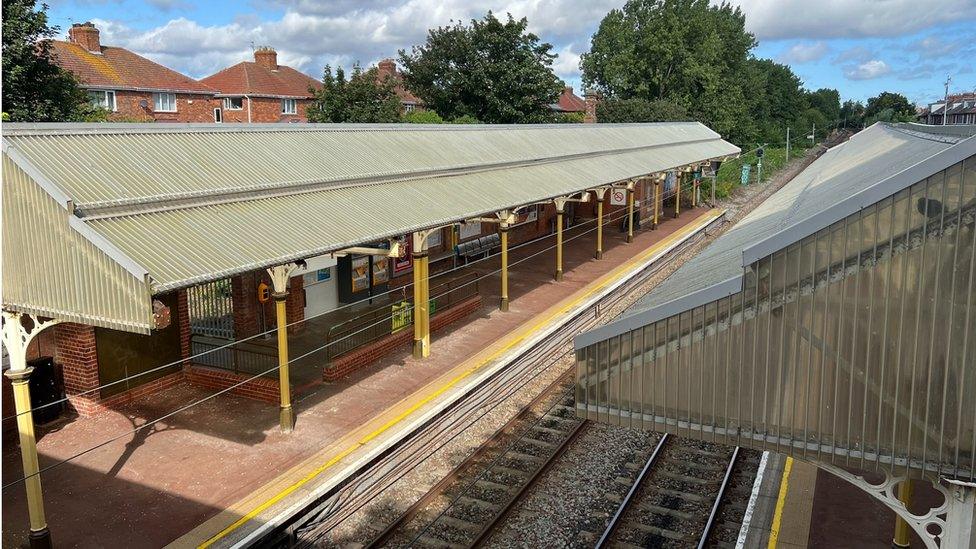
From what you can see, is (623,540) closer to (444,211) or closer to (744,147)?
(444,211)

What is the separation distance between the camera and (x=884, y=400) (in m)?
6.06

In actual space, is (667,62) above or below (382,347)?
above

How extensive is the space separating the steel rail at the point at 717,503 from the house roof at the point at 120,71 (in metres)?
37.4

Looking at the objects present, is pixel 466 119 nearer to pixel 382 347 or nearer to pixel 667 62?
pixel 667 62

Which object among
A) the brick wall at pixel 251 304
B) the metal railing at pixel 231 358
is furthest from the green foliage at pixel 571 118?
the metal railing at pixel 231 358

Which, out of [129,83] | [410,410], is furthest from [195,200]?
[129,83]

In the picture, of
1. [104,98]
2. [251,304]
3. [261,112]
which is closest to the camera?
[251,304]

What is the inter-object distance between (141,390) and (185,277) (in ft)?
17.7

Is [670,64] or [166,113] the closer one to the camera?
[166,113]

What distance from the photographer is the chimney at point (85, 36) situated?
41625 mm

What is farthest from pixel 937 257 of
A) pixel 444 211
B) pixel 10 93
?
pixel 10 93

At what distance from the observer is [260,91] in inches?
2021

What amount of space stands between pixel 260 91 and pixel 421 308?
40373mm

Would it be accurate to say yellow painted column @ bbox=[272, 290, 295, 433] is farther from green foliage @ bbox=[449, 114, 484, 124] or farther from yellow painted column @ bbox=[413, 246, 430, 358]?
green foliage @ bbox=[449, 114, 484, 124]
